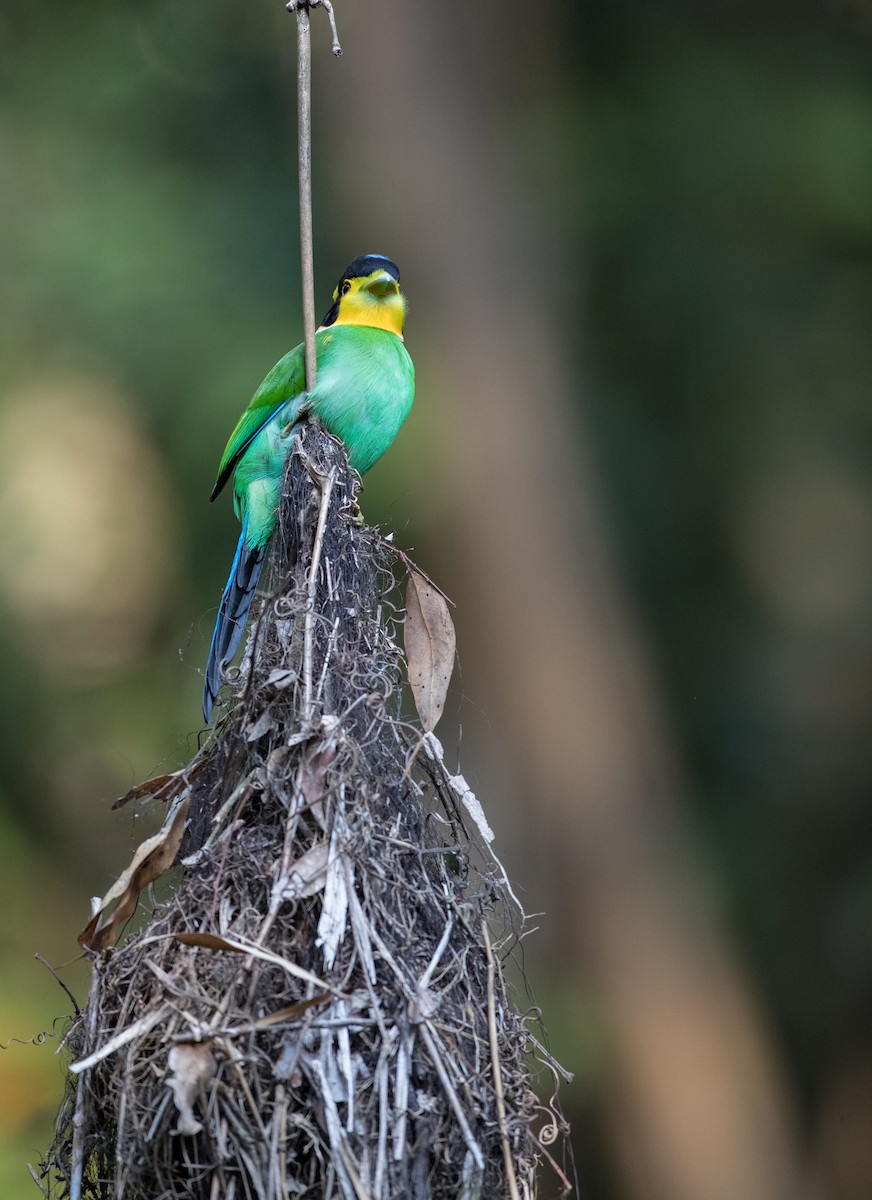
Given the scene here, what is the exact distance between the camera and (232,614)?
2.56 metres

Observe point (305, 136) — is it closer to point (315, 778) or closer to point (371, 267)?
point (315, 778)

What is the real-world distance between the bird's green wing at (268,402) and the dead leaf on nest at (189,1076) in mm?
1441

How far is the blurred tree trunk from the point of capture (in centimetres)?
452

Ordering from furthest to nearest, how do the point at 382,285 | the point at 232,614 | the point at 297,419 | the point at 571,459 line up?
1. the point at 571,459
2. the point at 382,285
3. the point at 232,614
4. the point at 297,419

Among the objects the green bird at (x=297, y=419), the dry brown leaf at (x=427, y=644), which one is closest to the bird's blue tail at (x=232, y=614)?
the green bird at (x=297, y=419)

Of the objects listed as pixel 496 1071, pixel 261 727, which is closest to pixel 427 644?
pixel 261 727

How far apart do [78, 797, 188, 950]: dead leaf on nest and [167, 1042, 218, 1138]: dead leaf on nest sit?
0.31m

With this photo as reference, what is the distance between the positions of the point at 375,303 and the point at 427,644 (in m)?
1.30

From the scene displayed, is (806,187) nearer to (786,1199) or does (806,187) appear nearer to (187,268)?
(187,268)

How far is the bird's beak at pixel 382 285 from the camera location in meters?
3.05

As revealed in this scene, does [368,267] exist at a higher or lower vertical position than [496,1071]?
higher

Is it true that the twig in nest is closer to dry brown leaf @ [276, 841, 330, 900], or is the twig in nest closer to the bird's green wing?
dry brown leaf @ [276, 841, 330, 900]

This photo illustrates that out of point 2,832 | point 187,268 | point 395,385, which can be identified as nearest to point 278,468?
point 395,385

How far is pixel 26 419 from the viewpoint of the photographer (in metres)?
5.05
